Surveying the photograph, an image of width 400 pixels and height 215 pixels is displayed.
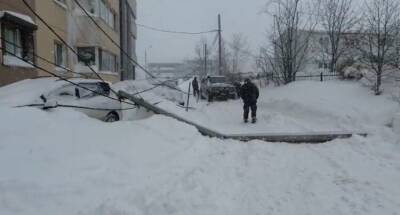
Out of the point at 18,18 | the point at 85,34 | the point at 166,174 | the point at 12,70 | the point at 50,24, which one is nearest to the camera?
the point at 166,174

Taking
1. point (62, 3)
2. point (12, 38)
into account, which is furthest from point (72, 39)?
point (12, 38)

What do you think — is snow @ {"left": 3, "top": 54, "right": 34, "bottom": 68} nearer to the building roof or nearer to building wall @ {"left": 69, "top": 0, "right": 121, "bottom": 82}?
the building roof

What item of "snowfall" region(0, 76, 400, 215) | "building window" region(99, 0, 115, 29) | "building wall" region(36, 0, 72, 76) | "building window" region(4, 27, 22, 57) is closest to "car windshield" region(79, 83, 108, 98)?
"snowfall" region(0, 76, 400, 215)

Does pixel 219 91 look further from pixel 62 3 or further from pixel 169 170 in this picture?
pixel 169 170

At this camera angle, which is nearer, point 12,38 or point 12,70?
point 12,70

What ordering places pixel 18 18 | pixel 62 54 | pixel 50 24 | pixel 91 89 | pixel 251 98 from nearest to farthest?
pixel 91 89 < pixel 18 18 < pixel 251 98 < pixel 50 24 < pixel 62 54

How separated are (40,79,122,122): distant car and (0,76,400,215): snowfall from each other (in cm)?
41

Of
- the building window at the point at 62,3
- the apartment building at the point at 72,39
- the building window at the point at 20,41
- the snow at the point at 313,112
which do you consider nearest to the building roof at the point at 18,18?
the apartment building at the point at 72,39

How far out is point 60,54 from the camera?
2020 centimetres

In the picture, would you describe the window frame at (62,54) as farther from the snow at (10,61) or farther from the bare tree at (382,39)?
the bare tree at (382,39)

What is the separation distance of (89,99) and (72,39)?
12484 mm

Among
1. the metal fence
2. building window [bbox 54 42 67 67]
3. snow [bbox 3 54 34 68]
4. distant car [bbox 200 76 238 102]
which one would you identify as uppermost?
building window [bbox 54 42 67 67]

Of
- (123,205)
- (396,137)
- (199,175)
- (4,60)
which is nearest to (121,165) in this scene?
(199,175)

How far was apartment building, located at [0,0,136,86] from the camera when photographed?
589 inches
